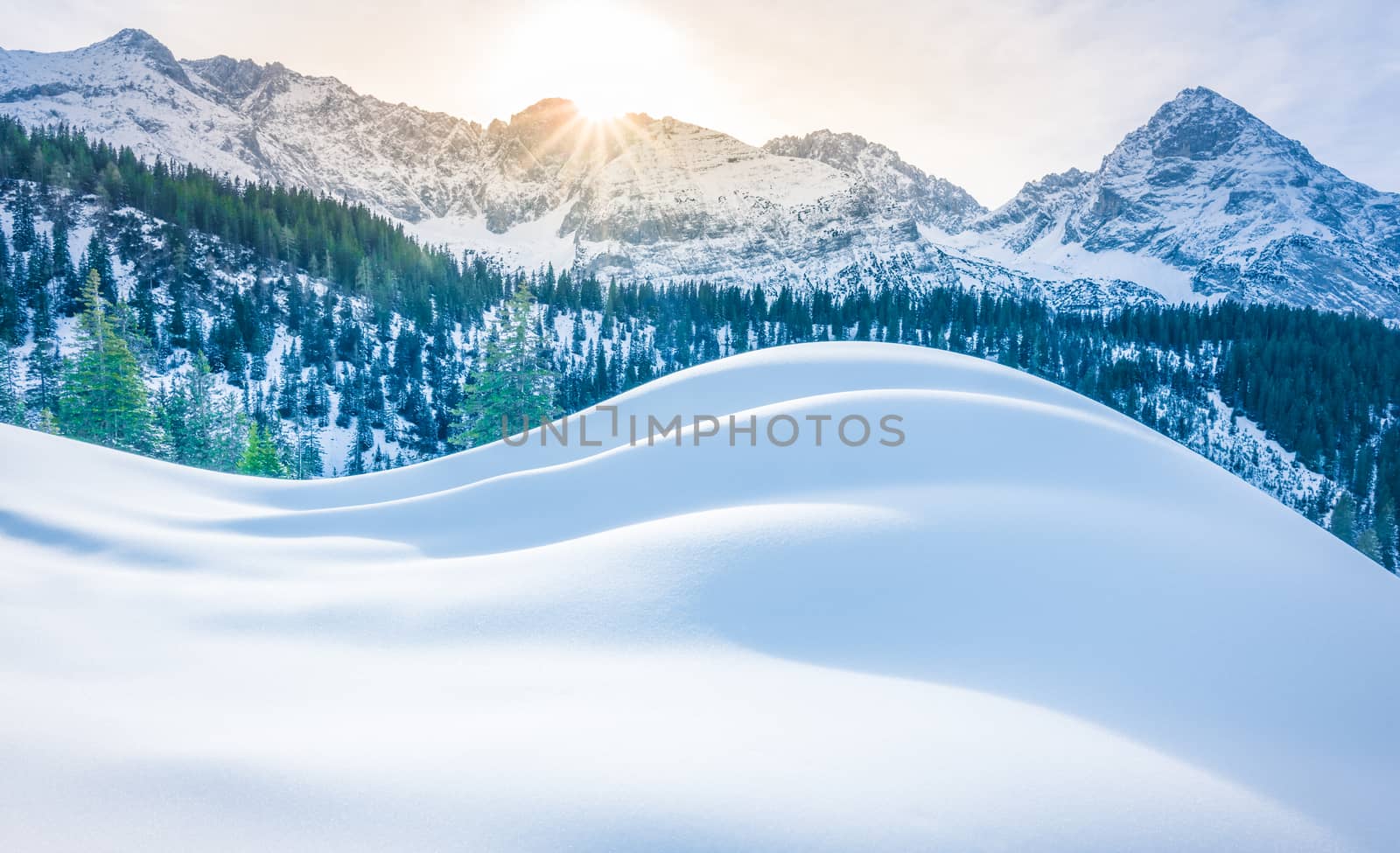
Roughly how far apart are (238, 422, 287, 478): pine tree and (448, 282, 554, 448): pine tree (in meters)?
9.48

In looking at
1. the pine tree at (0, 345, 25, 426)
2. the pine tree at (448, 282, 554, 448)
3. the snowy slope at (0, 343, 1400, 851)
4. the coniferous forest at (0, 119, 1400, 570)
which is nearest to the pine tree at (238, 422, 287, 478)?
the coniferous forest at (0, 119, 1400, 570)

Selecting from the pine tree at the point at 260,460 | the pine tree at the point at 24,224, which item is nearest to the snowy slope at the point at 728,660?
the pine tree at the point at 260,460

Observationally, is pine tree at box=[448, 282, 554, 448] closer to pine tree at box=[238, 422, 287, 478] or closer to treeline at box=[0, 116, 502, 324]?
pine tree at box=[238, 422, 287, 478]

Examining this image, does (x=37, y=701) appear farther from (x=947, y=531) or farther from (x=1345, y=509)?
(x=1345, y=509)

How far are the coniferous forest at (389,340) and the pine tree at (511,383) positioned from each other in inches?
5.9

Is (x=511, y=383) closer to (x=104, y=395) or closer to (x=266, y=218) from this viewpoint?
(x=104, y=395)

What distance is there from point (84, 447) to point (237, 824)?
589cm

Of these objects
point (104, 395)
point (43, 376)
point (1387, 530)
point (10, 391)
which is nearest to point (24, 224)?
point (43, 376)

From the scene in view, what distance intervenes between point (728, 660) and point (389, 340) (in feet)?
242

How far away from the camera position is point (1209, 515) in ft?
15.0

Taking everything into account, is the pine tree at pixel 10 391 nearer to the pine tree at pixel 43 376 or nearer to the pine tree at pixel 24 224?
the pine tree at pixel 43 376

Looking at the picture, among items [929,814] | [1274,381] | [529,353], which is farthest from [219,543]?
[1274,381]

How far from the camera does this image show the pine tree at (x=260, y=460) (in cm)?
2397

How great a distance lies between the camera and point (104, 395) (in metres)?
21.3
